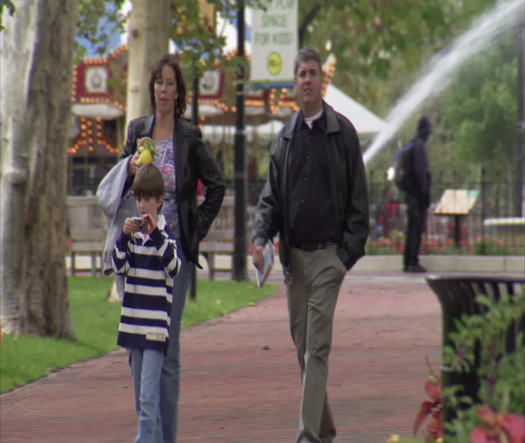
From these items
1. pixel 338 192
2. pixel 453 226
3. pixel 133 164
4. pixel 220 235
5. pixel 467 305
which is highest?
pixel 133 164

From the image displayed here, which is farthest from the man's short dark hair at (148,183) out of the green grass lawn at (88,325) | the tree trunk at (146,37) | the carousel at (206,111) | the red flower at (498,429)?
the carousel at (206,111)

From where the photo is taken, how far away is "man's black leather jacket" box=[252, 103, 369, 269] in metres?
6.31

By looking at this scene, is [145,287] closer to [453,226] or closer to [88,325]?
Result: [88,325]

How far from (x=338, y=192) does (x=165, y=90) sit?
929 millimetres

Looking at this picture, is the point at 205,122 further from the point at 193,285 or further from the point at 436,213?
the point at 193,285

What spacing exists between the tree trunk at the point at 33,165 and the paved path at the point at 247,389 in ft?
2.63

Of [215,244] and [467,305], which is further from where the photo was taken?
[215,244]

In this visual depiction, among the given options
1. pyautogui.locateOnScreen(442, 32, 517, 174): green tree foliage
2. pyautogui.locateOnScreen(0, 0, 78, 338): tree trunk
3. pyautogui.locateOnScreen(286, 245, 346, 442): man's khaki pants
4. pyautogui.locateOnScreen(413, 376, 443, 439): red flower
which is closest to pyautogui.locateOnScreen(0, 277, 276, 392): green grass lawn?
pyautogui.locateOnScreen(0, 0, 78, 338): tree trunk

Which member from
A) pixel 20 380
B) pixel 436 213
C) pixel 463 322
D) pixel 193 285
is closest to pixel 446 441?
pixel 463 322

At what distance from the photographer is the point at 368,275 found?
70.0 ft

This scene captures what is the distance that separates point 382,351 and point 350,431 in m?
3.83

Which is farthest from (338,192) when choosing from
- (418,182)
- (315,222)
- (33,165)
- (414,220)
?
(414,220)

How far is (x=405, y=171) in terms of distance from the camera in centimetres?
2042

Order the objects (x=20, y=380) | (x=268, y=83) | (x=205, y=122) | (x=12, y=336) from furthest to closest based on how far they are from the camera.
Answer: (x=205, y=122) → (x=268, y=83) → (x=12, y=336) → (x=20, y=380)
